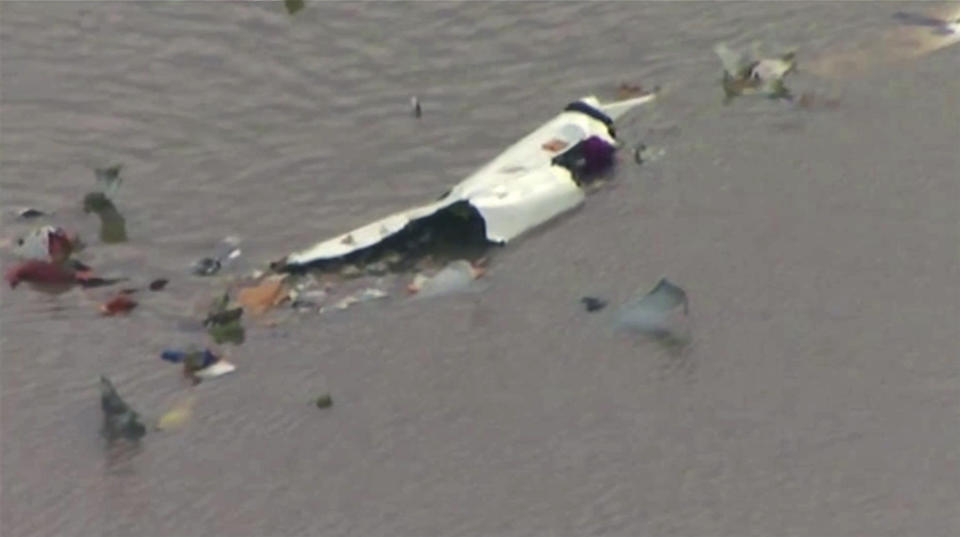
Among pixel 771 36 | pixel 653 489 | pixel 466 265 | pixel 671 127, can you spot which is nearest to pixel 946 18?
pixel 771 36

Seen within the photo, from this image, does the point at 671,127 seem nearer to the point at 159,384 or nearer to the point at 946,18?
the point at 946,18

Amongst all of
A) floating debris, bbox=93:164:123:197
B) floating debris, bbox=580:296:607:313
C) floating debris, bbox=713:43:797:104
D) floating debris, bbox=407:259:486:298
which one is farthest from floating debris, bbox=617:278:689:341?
floating debris, bbox=93:164:123:197

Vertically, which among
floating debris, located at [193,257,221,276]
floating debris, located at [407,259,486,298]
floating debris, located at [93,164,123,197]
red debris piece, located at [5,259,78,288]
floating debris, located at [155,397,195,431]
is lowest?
floating debris, located at [407,259,486,298]

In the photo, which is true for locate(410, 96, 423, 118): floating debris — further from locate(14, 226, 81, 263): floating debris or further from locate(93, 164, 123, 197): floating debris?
locate(14, 226, 81, 263): floating debris

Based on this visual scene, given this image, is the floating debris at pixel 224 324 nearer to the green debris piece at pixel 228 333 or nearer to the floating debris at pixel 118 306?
the green debris piece at pixel 228 333

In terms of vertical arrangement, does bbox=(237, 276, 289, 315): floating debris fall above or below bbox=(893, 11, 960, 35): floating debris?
above

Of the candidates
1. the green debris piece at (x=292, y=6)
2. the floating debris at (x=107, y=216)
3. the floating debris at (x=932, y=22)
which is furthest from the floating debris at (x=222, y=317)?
the floating debris at (x=932, y=22)
